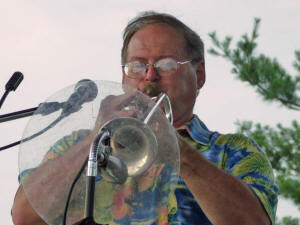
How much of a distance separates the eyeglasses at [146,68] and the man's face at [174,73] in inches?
0.6

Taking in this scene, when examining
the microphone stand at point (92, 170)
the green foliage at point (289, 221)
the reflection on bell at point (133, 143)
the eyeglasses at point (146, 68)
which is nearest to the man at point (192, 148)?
the eyeglasses at point (146, 68)

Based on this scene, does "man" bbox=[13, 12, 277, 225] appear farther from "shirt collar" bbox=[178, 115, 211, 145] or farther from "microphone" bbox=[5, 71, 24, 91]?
"microphone" bbox=[5, 71, 24, 91]

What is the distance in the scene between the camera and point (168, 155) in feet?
5.97

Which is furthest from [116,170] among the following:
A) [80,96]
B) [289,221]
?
[289,221]

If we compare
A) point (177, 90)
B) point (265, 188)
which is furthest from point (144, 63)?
point (265, 188)

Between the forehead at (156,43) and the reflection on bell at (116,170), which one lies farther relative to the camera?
the forehead at (156,43)

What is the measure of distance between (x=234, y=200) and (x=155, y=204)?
19.9 inches

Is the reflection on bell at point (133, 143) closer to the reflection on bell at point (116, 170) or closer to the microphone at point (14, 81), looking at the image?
the reflection on bell at point (116, 170)

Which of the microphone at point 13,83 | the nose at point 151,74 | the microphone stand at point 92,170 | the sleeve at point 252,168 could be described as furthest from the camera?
the nose at point 151,74

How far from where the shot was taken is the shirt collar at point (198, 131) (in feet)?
8.75

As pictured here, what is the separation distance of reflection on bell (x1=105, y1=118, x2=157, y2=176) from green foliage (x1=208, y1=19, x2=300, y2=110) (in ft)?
25.8

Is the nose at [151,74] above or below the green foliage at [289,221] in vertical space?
above

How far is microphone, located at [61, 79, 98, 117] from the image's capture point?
5.72 ft

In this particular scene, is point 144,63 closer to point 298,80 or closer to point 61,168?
point 61,168
